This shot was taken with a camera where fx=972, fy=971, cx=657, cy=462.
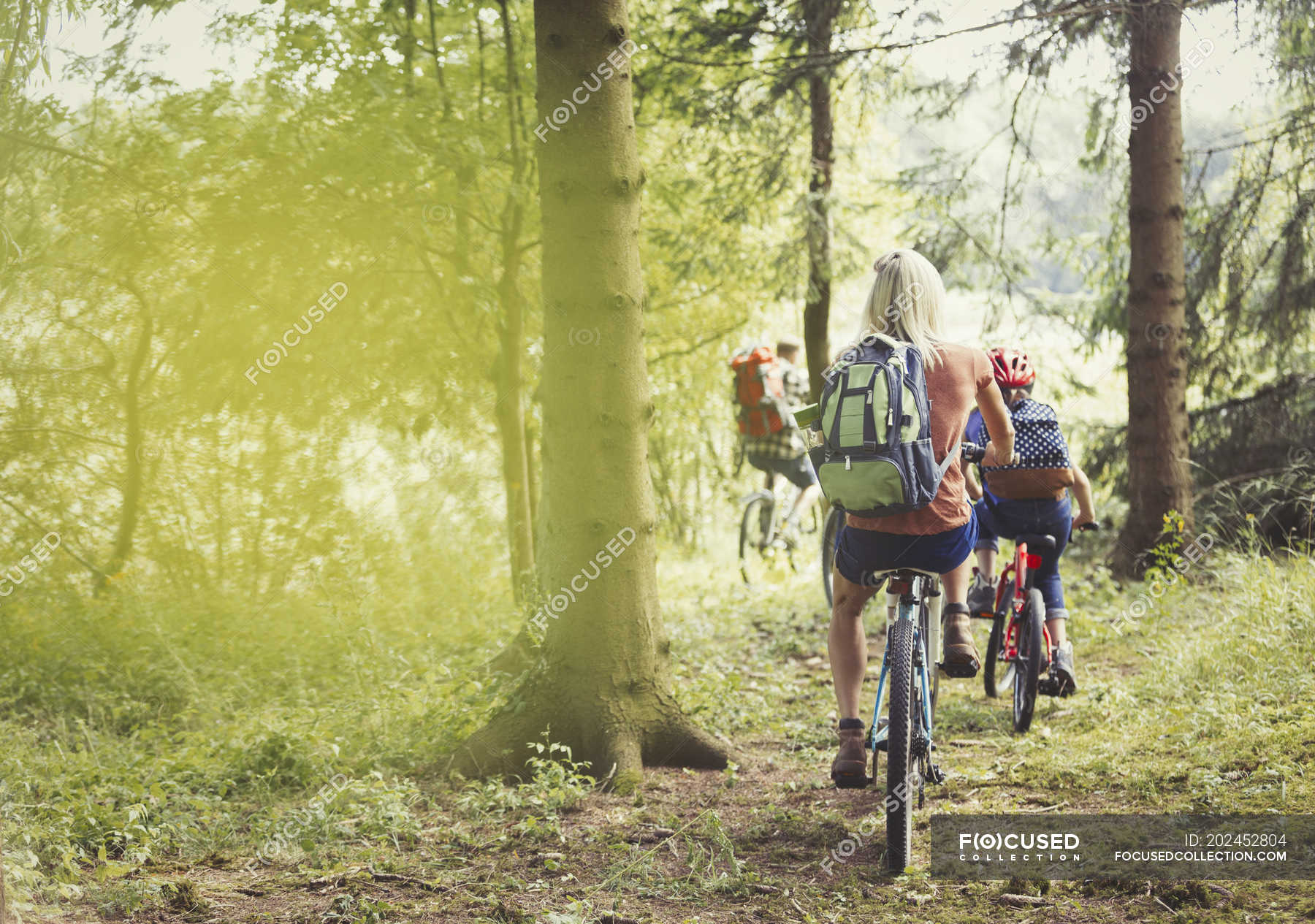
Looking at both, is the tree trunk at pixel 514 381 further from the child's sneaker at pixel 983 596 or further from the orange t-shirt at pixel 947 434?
the orange t-shirt at pixel 947 434

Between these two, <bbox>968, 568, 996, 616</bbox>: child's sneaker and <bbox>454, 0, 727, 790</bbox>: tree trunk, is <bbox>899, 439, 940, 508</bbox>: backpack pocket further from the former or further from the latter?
<bbox>968, 568, 996, 616</bbox>: child's sneaker

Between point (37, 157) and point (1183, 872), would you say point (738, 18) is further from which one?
point (1183, 872)

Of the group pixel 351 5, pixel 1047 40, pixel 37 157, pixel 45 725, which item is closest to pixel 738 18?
pixel 1047 40

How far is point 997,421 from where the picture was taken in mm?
3873

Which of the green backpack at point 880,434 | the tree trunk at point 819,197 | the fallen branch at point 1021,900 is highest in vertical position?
the tree trunk at point 819,197

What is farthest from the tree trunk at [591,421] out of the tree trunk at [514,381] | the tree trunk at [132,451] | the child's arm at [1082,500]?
the tree trunk at [132,451]

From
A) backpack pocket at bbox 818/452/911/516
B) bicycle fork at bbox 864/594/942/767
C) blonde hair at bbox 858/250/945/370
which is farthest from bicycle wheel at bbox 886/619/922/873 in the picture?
blonde hair at bbox 858/250/945/370

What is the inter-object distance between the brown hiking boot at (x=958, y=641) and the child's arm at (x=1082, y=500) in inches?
55.8

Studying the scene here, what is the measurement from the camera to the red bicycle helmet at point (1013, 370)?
487 centimetres

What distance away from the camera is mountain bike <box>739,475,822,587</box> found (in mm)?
10296

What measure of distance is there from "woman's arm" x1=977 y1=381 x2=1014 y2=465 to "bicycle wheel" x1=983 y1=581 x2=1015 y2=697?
160 centimetres

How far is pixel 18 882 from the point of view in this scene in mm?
2957

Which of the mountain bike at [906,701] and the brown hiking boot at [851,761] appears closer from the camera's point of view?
the mountain bike at [906,701]

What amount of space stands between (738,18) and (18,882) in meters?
7.53
